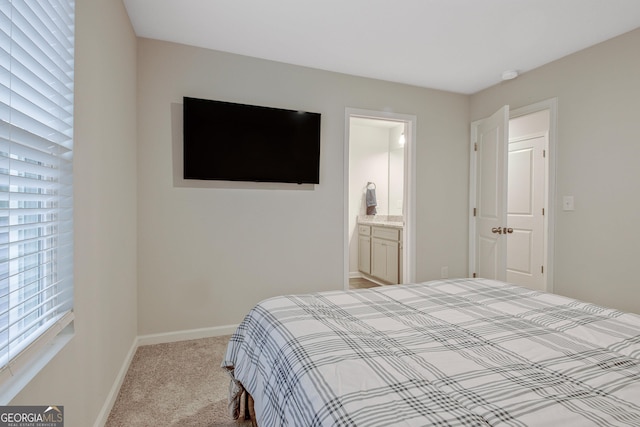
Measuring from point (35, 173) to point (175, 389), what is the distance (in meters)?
1.56

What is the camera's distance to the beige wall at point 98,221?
1.32 metres

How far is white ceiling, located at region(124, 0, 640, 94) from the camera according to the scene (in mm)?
2193

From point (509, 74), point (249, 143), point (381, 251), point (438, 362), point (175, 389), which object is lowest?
point (175, 389)

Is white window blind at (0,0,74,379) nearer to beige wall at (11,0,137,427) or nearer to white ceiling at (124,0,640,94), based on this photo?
beige wall at (11,0,137,427)

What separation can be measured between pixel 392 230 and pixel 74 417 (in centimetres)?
371

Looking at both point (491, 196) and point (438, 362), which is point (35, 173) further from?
point (491, 196)

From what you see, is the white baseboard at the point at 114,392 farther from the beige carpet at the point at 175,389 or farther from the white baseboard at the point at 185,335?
the white baseboard at the point at 185,335

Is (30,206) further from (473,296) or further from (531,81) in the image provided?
(531,81)

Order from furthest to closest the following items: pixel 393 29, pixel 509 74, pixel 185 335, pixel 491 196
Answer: pixel 491 196, pixel 509 74, pixel 185 335, pixel 393 29

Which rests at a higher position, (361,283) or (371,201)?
(371,201)

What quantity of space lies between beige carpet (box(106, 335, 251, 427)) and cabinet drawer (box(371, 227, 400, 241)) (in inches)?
100

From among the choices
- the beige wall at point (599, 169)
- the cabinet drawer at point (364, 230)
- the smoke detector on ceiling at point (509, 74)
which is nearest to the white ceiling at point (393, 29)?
the smoke detector on ceiling at point (509, 74)

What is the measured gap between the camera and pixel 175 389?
203 cm

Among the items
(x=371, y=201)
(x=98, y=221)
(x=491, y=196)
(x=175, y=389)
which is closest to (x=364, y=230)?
(x=371, y=201)
